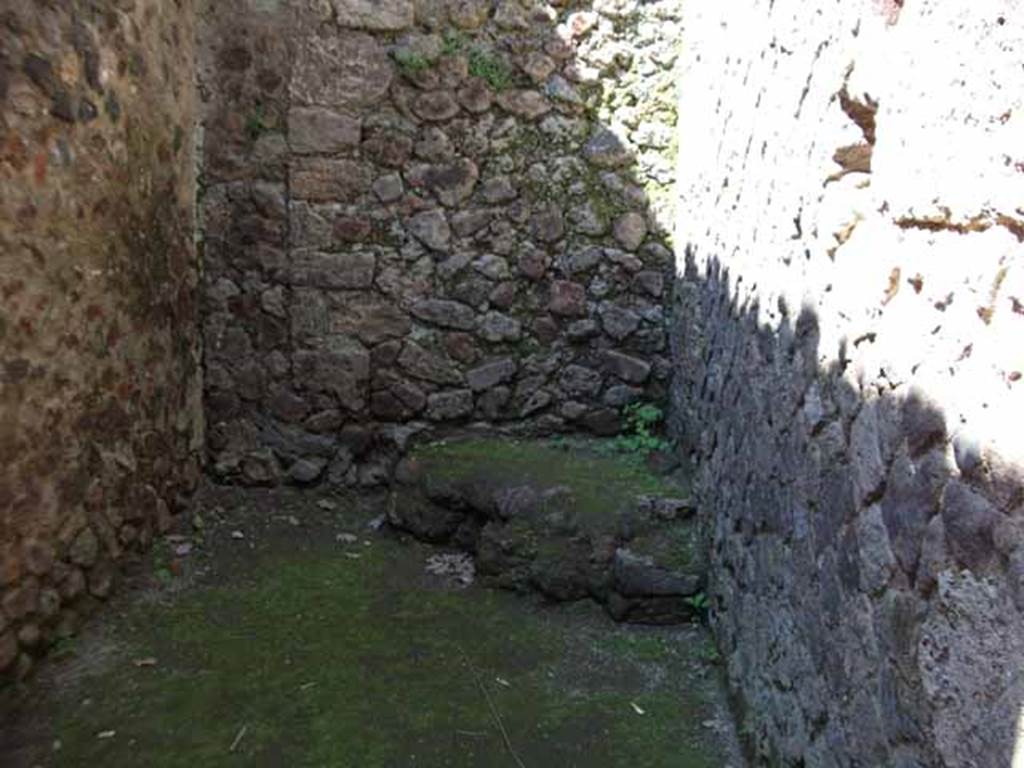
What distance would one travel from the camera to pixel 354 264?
389 centimetres

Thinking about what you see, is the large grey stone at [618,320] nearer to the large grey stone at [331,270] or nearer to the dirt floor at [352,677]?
the large grey stone at [331,270]

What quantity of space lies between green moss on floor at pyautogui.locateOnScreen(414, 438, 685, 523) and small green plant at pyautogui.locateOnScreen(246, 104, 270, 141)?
1.60 metres

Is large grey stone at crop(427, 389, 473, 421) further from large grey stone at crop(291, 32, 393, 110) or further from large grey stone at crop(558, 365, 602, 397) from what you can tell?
large grey stone at crop(291, 32, 393, 110)

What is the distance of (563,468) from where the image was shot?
12.1 ft

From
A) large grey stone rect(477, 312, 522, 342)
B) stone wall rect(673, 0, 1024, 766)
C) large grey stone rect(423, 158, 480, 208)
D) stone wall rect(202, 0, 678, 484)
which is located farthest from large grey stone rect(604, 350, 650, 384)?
stone wall rect(673, 0, 1024, 766)

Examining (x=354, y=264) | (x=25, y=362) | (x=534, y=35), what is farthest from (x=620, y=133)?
(x=25, y=362)

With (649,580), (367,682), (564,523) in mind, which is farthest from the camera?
(564,523)

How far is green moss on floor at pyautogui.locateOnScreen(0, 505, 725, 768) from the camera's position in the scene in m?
2.37

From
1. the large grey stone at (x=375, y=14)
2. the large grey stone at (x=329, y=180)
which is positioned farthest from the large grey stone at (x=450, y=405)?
the large grey stone at (x=375, y=14)

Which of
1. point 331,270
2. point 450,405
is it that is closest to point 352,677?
point 450,405

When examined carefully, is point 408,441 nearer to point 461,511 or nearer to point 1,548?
point 461,511

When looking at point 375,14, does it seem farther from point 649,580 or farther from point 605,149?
point 649,580

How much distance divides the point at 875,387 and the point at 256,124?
310 cm

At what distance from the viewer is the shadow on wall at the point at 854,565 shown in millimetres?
1067
